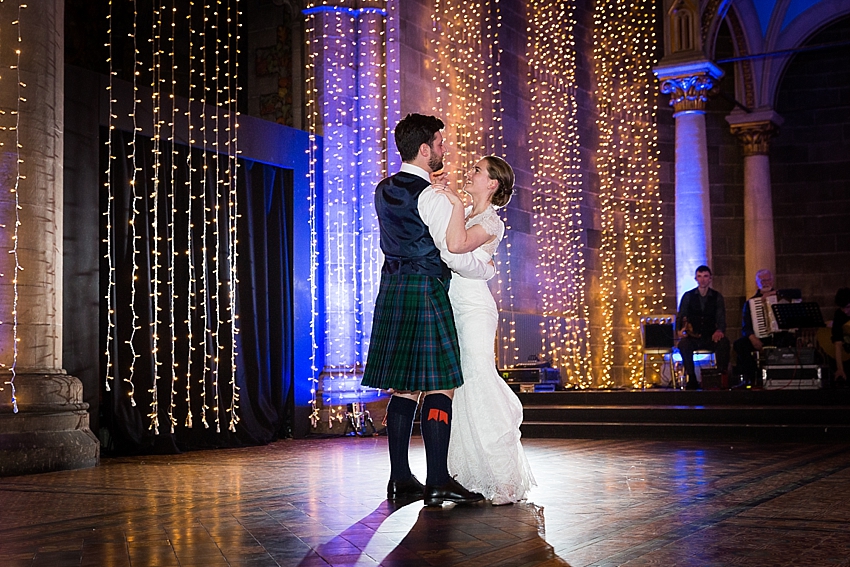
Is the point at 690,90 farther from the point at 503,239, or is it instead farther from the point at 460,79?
the point at 460,79

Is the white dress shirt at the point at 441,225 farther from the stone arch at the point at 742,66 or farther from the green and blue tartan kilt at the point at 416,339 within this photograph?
the stone arch at the point at 742,66

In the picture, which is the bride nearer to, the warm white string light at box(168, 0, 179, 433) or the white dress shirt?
the white dress shirt

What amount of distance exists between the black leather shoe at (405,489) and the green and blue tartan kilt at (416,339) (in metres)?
0.52

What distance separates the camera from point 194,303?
9.59 m

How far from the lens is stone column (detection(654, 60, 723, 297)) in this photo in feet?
47.5

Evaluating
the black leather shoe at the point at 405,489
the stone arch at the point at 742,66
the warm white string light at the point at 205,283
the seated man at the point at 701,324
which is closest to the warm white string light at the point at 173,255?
the warm white string light at the point at 205,283

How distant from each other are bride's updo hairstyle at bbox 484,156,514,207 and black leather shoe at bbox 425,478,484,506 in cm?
138

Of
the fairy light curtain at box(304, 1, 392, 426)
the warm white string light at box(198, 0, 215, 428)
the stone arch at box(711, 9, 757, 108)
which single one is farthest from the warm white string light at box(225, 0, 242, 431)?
the stone arch at box(711, 9, 757, 108)

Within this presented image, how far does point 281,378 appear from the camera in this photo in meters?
10.6

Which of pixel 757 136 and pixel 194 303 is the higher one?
pixel 757 136

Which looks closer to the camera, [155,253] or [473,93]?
[155,253]

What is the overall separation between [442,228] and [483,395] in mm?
853

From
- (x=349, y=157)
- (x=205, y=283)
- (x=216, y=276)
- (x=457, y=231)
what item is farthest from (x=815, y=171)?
(x=457, y=231)

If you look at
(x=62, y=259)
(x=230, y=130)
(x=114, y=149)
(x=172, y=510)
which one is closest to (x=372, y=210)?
(x=230, y=130)
